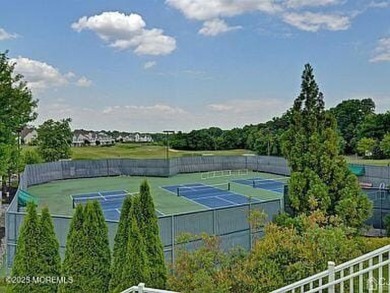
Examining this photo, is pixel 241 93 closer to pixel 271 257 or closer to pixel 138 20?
pixel 138 20

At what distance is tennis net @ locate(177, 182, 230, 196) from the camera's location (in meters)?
23.2

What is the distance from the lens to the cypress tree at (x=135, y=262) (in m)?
5.44

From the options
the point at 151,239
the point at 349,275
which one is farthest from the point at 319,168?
the point at 349,275

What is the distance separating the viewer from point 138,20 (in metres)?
20.2

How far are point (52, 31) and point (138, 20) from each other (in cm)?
394

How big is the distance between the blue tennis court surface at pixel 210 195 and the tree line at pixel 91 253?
12719 millimetres

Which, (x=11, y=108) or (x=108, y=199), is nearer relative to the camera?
(x=11, y=108)

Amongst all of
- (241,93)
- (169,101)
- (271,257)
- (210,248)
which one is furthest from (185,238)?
(169,101)

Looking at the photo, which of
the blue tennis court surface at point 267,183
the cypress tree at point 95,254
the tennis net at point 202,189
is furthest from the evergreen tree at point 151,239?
the blue tennis court surface at point 267,183

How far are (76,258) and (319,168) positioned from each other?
20.2ft

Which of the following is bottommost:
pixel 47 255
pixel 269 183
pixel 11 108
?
pixel 269 183

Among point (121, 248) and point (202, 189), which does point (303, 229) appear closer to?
point (121, 248)

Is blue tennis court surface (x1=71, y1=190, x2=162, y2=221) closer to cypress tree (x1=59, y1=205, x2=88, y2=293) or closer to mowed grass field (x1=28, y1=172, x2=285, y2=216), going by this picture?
mowed grass field (x1=28, y1=172, x2=285, y2=216)

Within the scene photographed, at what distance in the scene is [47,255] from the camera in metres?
6.00
